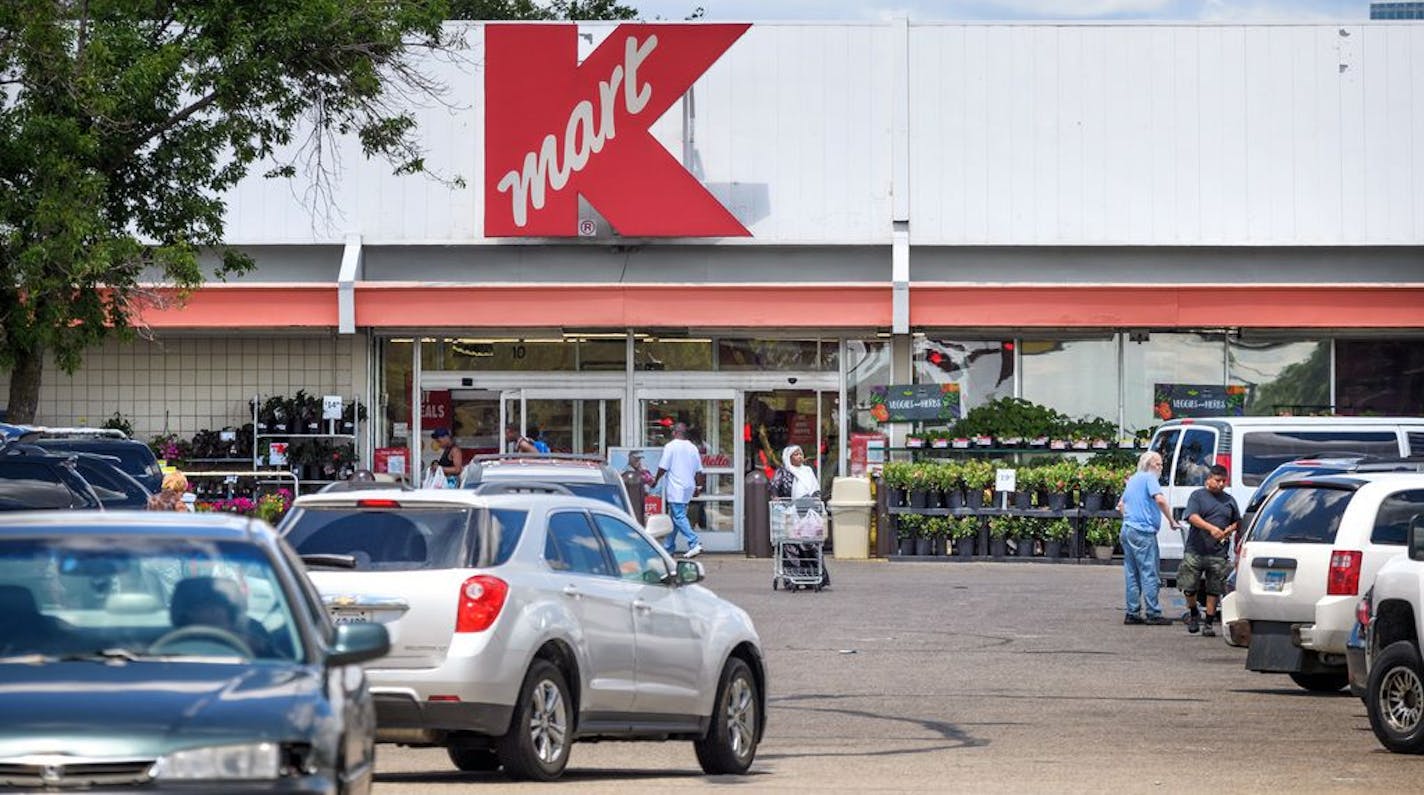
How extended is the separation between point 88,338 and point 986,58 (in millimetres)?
16410

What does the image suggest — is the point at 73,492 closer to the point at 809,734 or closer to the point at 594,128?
the point at 809,734

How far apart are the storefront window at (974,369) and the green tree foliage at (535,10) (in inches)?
884

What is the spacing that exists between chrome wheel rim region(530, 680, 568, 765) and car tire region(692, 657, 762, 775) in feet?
4.67

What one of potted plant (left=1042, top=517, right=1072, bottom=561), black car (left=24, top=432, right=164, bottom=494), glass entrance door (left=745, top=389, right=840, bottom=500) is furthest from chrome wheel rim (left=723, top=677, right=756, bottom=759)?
glass entrance door (left=745, top=389, right=840, bottom=500)

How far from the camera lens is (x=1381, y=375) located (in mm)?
36125

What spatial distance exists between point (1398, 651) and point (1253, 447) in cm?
1221

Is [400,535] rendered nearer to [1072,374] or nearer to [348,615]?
[348,615]

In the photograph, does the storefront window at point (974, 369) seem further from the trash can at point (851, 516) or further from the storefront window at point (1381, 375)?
the storefront window at point (1381, 375)

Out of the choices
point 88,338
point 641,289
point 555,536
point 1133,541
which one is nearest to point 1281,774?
point 555,536

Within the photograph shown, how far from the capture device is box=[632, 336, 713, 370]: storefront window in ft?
118

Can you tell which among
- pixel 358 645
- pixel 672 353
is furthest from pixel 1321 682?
pixel 672 353

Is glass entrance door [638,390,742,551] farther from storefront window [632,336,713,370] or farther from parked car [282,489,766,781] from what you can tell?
parked car [282,489,766,781]

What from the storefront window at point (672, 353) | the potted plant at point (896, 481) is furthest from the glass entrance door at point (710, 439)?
the potted plant at point (896, 481)

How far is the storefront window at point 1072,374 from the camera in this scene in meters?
36.0
